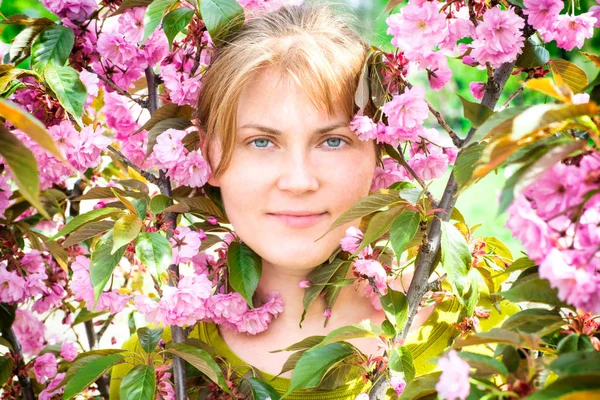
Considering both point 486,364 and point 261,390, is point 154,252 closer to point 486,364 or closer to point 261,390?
point 261,390

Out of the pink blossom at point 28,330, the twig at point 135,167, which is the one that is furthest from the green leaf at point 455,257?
the pink blossom at point 28,330

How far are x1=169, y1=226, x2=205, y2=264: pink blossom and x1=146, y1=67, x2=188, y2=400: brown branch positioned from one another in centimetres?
2

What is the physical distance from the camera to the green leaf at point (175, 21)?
1215 mm

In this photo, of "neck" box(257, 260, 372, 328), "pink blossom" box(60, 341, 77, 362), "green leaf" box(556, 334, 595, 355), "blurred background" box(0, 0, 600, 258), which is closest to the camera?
"green leaf" box(556, 334, 595, 355)

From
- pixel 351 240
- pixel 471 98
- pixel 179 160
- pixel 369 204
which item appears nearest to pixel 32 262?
pixel 179 160

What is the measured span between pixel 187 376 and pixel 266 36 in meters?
0.65

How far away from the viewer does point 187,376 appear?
1.38 meters

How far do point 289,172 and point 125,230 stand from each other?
31 centimetres

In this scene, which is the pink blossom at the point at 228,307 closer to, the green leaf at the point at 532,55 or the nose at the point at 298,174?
the nose at the point at 298,174

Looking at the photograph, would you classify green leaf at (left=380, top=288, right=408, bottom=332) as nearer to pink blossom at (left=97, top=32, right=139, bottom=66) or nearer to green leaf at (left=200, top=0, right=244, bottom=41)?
green leaf at (left=200, top=0, right=244, bottom=41)

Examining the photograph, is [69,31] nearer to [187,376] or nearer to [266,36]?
[266,36]

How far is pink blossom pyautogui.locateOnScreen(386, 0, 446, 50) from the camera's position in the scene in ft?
3.56

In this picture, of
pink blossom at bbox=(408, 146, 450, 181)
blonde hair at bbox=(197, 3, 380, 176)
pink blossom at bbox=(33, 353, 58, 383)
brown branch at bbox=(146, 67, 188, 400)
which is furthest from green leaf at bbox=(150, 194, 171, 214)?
pink blossom at bbox=(33, 353, 58, 383)

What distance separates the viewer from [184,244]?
1334mm
